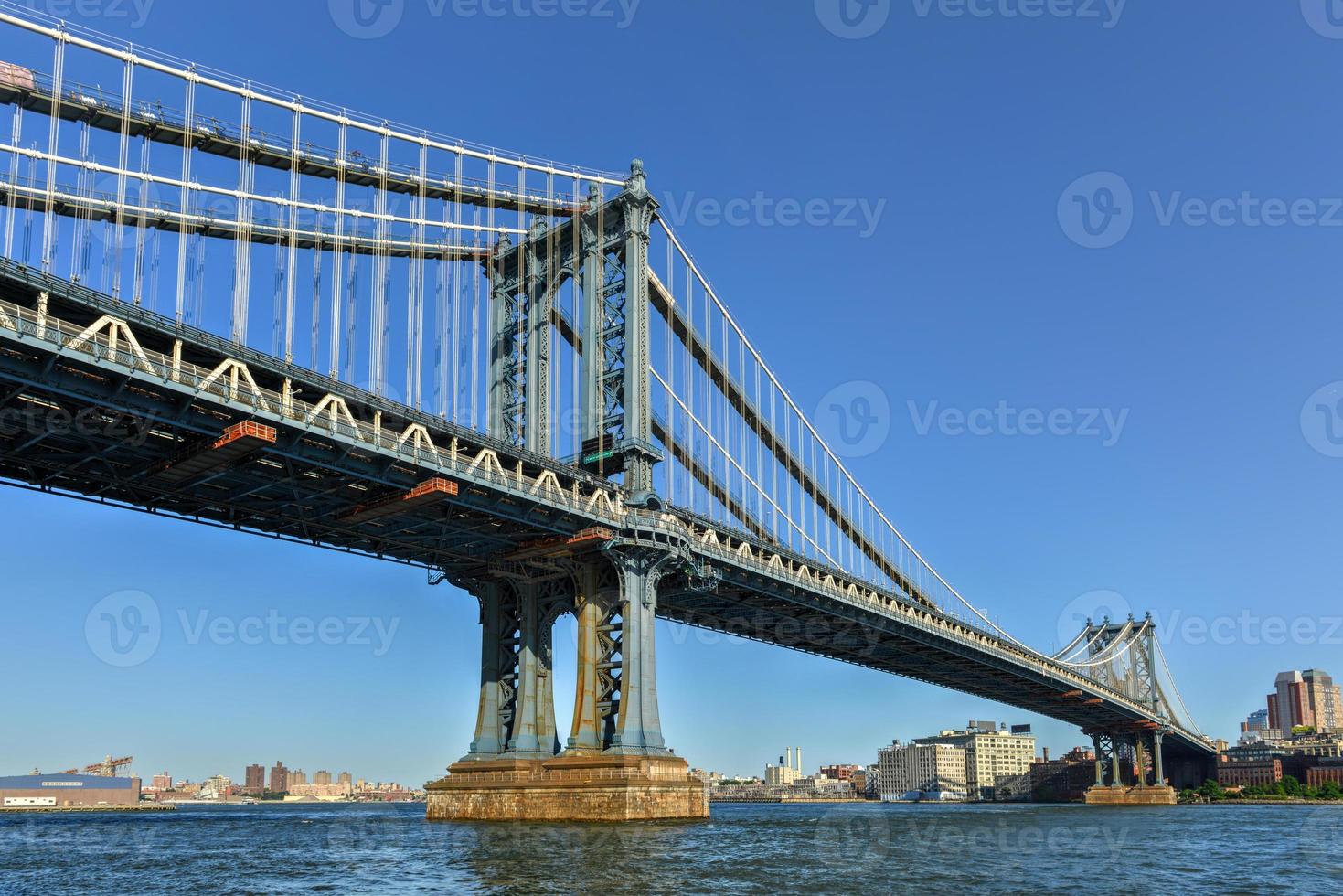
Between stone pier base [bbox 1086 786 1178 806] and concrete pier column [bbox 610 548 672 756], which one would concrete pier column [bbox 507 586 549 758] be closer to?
concrete pier column [bbox 610 548 672 756]

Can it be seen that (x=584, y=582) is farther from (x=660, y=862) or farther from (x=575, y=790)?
(x=660, y=862)

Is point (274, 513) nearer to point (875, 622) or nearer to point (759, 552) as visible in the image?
point (759, 552)

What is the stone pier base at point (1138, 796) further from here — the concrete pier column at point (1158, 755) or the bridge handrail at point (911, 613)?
the bridge handrail at point (911, 613)

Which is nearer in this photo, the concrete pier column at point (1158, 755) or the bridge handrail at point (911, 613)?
the bridge handrail at point (911, 613)

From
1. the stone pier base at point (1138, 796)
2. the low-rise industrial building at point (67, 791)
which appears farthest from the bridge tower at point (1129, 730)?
the low-rise industrial building at point (67, 791)

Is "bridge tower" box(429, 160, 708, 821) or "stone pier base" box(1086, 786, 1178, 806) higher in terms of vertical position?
"bridge tower" box(429, 160, 708, 821)

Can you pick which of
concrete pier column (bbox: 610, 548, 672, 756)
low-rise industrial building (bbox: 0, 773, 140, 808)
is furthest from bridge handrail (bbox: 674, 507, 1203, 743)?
low-rise industrial building (bbox: 0, 773, 140, 808)

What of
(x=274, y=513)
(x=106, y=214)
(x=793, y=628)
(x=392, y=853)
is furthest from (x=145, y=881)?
(x=793, y=628)
